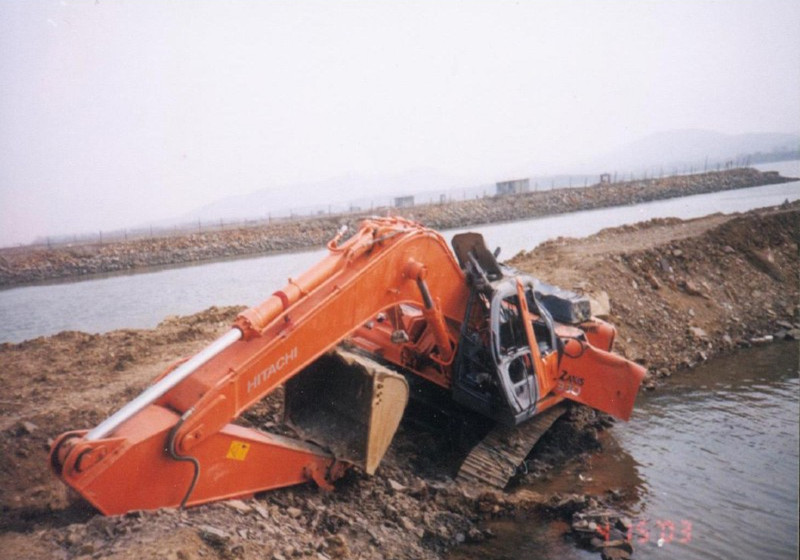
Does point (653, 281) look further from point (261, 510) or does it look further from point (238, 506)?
point (238, 506)

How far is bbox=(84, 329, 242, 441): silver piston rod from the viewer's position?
364 cm

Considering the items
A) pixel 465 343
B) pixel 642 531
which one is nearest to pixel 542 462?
pixel 642 531

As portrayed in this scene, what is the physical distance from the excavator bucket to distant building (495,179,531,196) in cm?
5908

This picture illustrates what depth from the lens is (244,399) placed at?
13.8ft

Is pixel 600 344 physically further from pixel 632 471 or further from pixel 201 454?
pixel 201 454

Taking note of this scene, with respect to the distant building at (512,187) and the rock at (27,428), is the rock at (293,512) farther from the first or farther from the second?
the distant building at (512,187)

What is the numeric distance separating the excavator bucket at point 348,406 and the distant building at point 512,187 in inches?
2326

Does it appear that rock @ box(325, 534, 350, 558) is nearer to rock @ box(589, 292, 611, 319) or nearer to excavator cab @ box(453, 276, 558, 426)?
excavator cab @ box(453, 276, 558, 426)

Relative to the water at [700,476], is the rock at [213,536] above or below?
above

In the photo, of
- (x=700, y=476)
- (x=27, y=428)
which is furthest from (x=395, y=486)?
(x=27, y=428)

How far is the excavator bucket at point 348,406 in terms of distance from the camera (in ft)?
16.3

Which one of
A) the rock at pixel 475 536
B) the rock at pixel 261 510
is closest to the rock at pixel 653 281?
the rock at pixel 475 536

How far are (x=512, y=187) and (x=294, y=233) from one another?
30758mm

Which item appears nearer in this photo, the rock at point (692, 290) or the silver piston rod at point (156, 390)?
the silver piston rod at point (156, 390)
